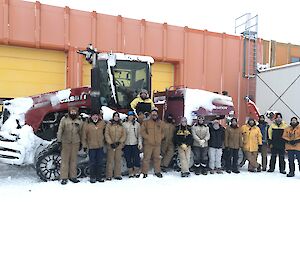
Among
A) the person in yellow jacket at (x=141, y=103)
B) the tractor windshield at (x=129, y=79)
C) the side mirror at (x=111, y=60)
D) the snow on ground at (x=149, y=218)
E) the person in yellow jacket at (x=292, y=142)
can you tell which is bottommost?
the snow on ground at (x=149, y=218)

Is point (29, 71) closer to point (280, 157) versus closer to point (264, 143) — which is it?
point (264, 143)

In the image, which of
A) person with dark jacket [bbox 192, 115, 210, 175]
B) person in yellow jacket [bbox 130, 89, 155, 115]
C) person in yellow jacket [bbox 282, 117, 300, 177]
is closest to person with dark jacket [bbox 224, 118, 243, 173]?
person with dark jacket [bbox 192, 115, 210, 175]

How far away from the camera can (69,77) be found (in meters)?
12.6

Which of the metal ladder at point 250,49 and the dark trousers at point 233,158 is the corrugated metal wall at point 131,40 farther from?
the dark trousers at point 233,158

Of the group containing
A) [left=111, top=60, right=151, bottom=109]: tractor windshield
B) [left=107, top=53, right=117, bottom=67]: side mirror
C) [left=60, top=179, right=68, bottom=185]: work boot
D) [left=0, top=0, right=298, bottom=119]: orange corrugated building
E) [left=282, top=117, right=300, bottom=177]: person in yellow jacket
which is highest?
[left=0, top=0, right=298, bottom=119]: orange corrugated building

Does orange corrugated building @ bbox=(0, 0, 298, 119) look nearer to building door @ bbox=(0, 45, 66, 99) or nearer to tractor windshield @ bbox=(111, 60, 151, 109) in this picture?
building door @ bbox=(0, 45, 66, 99)

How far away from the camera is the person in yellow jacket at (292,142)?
8.42 m

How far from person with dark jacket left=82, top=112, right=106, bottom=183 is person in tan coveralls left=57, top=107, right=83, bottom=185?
175 mm

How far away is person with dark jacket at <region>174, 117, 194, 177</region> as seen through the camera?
315 inches

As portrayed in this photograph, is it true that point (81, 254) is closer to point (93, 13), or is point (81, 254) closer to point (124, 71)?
point (124, 71)

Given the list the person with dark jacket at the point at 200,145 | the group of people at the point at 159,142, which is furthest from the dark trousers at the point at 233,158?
the person with dark jacket at the point at 200,145

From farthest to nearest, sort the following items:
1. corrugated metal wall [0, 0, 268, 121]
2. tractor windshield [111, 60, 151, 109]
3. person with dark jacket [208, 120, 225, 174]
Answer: corrugated metal wall [0, 0, 268, 121], person with dark jacket [208, 120, 225, 174], tractor windshield [111, 60, 151, 109]

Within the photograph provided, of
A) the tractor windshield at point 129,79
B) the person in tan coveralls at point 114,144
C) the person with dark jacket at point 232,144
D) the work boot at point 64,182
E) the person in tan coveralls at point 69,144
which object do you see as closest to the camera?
the work boot at point 64,182

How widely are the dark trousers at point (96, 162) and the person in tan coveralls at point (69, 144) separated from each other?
320mm
